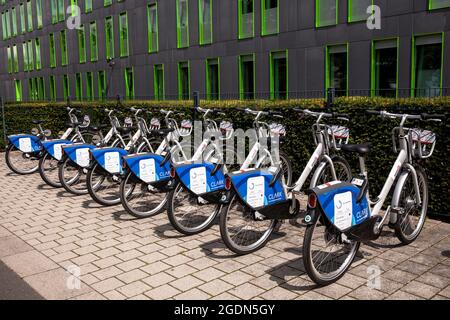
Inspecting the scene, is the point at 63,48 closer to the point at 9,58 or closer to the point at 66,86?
the point at 66,86

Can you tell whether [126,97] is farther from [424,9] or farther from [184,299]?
[184,299]

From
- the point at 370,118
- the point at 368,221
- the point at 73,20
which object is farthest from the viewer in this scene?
the point at 73,20

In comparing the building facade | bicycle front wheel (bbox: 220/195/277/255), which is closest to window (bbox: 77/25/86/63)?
the building facade

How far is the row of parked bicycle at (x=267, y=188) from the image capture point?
415 cm

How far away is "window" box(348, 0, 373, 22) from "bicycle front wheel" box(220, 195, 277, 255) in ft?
36.1

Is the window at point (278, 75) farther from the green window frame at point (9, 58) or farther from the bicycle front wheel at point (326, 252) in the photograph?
the green window frame at point (9, 58)

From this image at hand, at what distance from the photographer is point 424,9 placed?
42.9ft

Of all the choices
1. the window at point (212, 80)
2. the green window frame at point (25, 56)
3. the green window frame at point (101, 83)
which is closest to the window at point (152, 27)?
the window at point (212, 80)

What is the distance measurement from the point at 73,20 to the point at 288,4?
17.6 metres

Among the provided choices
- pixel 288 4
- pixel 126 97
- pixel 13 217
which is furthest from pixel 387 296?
pixel 126 97

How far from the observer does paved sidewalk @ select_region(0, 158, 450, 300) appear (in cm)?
396

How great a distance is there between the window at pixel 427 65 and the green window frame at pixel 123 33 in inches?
611

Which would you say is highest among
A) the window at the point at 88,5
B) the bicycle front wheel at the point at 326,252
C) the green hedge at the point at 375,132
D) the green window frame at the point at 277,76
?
the window at the point at 88,5

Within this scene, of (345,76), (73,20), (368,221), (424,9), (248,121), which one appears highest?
(73,20)
